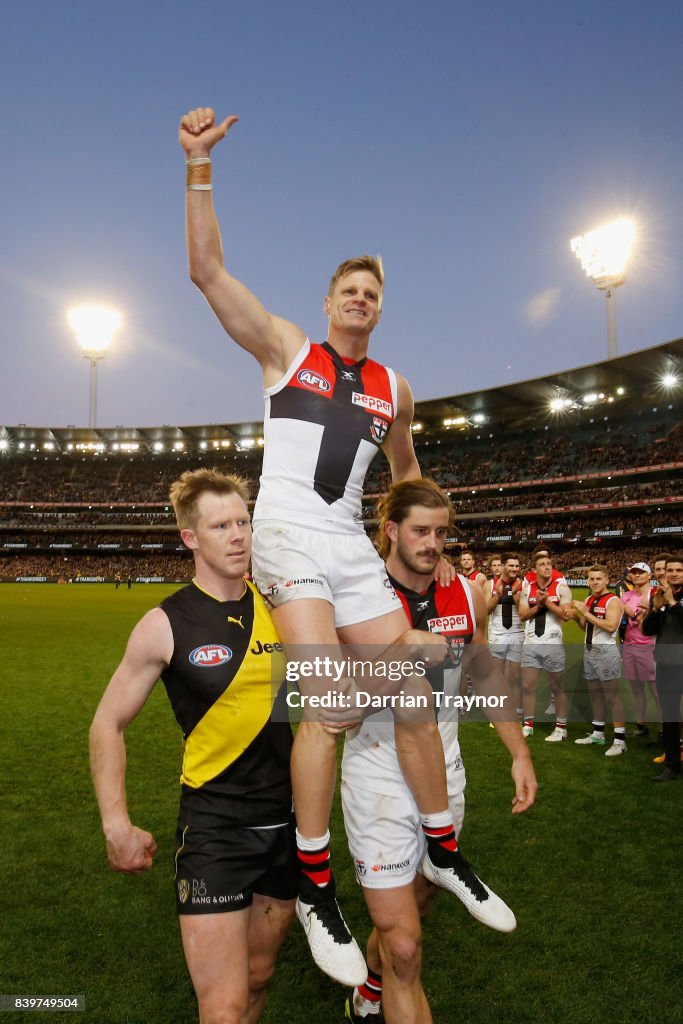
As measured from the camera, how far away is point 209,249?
2.94m

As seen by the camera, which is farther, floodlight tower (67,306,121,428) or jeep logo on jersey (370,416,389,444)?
floodlight tower (67,306,121,428)

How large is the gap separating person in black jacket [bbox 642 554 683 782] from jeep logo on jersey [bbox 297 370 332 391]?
6043 millimetres

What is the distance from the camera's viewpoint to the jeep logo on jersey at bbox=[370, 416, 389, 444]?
3.47 meters

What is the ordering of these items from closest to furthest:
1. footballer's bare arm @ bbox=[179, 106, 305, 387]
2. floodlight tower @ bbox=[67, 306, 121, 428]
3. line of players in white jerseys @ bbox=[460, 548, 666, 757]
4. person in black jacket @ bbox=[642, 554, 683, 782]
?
footballer's bare arm @ bbox=[179, 106, 305, 387], person in black jacket @ bbox=[642, 554, 683, 782], line of players in white jerseys @ bbox=[460, 548, 666, 757], floodlight tower @ bbox=[67, 306, 121, 428]

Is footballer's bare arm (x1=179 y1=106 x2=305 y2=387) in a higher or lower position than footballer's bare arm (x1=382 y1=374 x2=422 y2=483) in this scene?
higher

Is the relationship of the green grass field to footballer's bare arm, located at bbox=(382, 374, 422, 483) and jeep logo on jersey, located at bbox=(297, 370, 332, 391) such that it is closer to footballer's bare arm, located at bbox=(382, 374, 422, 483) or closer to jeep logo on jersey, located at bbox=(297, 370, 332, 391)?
footballer's bare arm, located at bbox=(382, 374, 422, 483)

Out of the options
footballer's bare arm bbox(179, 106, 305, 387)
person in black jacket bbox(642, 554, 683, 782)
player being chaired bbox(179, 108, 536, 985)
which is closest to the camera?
player being chaired bbox(179, 108, 536, 985)

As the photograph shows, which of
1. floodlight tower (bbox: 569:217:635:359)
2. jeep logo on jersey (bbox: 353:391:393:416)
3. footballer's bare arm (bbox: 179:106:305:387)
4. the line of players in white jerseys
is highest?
floodlight tower (bbox: 569:217:635:359)

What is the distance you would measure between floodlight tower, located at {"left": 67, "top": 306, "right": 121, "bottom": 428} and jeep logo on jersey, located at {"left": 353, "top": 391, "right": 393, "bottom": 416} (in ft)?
236

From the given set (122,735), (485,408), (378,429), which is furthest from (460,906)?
(485,408)

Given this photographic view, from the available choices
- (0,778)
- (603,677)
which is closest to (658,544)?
(603,677)

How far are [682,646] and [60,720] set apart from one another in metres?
8.68

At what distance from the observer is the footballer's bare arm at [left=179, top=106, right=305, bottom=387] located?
2.93 m

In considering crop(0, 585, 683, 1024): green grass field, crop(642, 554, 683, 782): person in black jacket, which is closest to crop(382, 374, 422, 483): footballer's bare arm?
crop(0, 585, 683, 1024): green grass field
